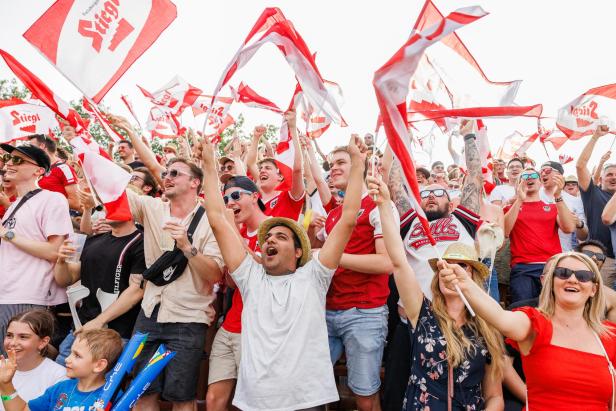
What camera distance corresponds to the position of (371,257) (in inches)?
153

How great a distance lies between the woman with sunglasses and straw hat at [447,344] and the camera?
3035mm

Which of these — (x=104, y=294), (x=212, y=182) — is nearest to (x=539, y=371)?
(x=212, y=182)

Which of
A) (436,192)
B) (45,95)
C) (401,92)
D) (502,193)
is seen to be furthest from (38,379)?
(502,193)

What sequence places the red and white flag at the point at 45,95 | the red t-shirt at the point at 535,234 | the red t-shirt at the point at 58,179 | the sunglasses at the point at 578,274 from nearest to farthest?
the sunglasses at the point at 578,274 < the red and white flag at the point at 45,95 < the red t-shirt at the point at 535,234 < the red t-shirt at the point at 58,179

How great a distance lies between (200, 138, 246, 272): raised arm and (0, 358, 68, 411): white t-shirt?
1588mm

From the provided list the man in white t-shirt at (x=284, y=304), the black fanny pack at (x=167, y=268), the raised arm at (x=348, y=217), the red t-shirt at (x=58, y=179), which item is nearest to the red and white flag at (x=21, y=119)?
the red t-shirt at (x=58, y=179)

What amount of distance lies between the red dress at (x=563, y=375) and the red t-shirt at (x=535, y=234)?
238 centimetres

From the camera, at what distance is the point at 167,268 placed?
3838mm

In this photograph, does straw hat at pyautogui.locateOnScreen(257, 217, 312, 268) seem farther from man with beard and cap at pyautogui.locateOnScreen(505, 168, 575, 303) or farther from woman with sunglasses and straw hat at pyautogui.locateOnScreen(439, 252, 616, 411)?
man with beard and cap at pyautogui.locateOnScreen(505, 168, 575, 303)

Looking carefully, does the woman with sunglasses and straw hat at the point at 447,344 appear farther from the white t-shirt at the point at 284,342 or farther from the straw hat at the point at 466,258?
the white t-shirt at the point at 284,342

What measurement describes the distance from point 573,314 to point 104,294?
345cm

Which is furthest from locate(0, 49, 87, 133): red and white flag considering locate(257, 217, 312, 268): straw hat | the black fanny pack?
locate(257, 217, 312, 268): straw hat

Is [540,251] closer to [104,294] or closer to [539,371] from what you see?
[539,371]

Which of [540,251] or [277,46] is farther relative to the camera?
[540,251]
